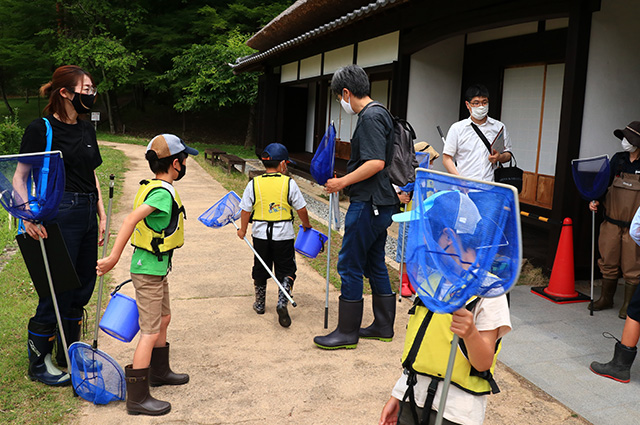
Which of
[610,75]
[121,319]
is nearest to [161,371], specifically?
[121,319]

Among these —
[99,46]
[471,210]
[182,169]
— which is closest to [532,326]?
[182,169]

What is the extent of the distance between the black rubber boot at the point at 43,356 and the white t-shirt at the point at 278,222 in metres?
1.66

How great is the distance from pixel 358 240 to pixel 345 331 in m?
0.68

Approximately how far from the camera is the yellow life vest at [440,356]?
1.77 m

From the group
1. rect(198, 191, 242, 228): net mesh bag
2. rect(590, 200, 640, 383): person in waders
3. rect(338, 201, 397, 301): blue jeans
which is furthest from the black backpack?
rect(590, 200, 640, 383): person in waders

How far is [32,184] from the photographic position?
2.87 metres

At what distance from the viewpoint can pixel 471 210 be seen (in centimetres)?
149

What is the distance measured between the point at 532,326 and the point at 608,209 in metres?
1.34

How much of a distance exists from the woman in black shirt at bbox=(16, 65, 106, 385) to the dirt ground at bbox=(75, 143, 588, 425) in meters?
0.48

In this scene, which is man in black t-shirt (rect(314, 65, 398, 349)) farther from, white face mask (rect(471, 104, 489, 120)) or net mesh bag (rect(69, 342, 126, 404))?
net mesh bag (rect(69, 342, 126, 404))

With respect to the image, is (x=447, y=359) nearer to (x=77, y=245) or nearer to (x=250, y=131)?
(x=77, y=245)

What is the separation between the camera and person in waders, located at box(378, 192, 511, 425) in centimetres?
165

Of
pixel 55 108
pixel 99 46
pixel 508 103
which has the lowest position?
pixel 55 108

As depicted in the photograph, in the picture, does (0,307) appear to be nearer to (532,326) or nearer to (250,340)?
(250,340)
